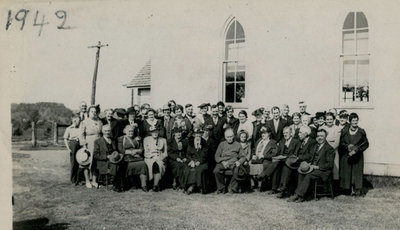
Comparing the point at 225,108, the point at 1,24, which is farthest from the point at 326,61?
the point at 1,24

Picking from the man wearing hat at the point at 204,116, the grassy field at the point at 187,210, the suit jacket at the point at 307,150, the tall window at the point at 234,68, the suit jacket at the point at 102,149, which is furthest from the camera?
the tall window at the point at 234,68

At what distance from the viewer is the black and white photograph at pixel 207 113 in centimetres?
413

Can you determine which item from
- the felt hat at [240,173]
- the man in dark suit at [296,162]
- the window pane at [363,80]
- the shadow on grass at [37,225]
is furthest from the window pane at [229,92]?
the shadow on grass at [37,225]

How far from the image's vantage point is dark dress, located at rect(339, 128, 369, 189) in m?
4.32

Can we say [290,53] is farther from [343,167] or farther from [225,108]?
[343,167]

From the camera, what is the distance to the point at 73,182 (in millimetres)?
5102

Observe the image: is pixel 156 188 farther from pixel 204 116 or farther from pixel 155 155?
pixel 204 116

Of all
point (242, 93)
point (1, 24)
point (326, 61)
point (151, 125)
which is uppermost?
point (1, 24)

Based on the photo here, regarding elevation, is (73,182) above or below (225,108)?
below

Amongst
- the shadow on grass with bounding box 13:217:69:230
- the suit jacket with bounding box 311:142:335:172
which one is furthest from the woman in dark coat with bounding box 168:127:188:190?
the suit jacket with bounding box 311:142:335:172

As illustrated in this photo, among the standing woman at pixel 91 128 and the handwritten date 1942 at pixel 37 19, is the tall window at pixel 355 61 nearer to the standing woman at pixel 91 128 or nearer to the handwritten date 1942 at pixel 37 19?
the standing woman at pixel 91 128

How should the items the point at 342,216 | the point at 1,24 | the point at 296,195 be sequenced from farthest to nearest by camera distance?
the point at 1,24 → the point at 296,195 → the point at 342,216

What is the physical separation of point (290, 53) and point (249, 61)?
575mm

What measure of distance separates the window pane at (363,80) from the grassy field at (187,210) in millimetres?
1114
